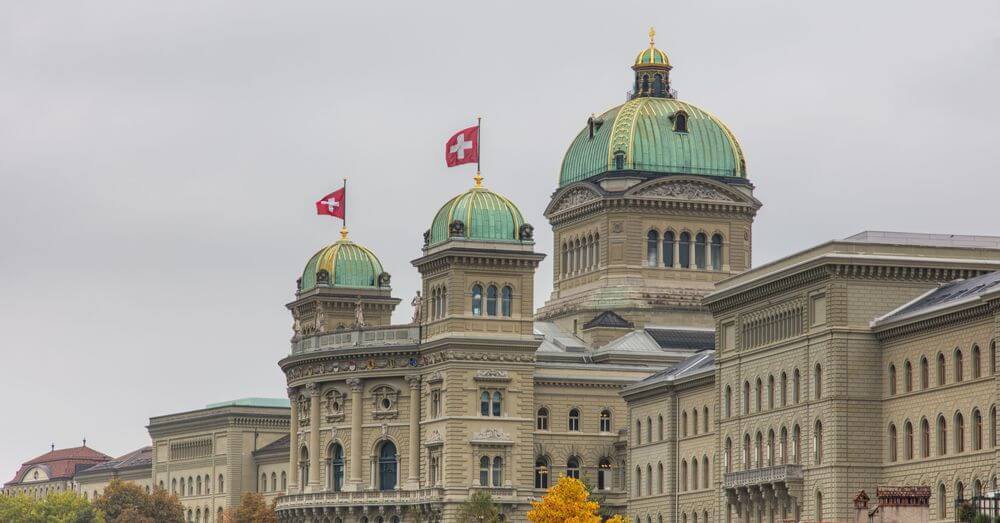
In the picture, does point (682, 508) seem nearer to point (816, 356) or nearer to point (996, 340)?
point (816, 356)

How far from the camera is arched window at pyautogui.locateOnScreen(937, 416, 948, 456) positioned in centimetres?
13125

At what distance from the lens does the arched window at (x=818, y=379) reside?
458ft

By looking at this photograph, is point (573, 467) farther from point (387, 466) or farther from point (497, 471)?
point (387, 466)

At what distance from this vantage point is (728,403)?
15550cm

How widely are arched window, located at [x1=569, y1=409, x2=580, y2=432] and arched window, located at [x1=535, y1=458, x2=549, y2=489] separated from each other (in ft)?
10.5

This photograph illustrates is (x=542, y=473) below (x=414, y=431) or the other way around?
below

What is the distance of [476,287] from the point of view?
18825 centimetres

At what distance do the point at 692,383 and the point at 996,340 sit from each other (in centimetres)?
4427

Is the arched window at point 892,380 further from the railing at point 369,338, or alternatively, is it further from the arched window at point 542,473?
the railing at point 369,338

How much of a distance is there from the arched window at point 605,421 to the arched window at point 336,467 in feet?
67.9

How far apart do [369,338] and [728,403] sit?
45.8 m

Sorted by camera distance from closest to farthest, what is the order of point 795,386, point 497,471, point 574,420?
point 795,386
point 497,471
point 574,420

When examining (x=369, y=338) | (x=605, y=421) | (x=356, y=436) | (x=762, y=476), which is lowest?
(x=762, y=476)

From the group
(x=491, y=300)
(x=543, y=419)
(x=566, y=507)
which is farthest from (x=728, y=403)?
(x=491, y=300)
